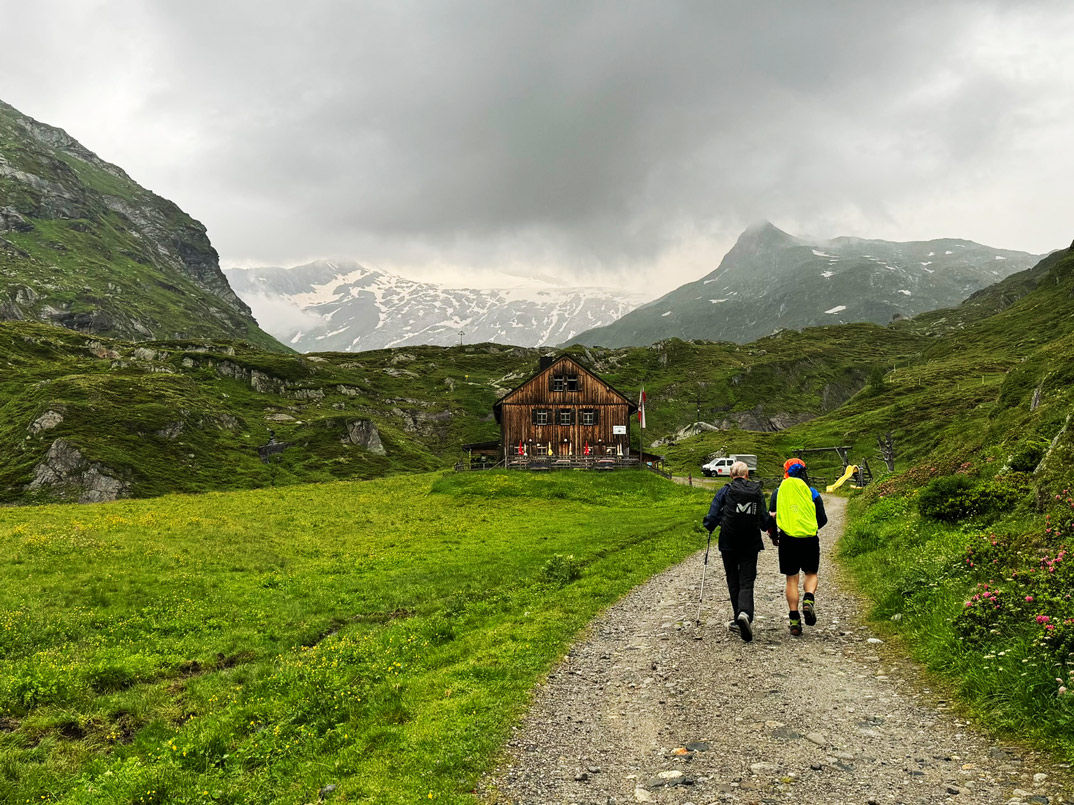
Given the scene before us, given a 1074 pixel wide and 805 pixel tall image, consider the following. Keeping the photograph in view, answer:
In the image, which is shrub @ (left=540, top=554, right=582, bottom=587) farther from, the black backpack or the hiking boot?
the black backpack

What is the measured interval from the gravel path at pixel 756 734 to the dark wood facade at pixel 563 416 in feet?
190

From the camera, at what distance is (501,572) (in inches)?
898

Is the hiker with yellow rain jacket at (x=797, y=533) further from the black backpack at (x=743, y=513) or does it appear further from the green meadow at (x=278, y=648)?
the green meadow at (x=278, y=648)

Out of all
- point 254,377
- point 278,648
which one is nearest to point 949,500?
point 278,648

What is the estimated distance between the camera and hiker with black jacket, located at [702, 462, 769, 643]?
1233cm

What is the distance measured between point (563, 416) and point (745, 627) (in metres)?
59.3

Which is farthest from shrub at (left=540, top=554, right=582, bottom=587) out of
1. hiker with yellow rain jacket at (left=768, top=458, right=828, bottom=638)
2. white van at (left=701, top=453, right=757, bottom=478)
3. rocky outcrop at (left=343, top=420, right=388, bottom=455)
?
rocky outcrop at (left=343, top=420, right=388, bottom=455)

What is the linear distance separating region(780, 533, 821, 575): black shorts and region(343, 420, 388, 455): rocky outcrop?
10519 cm

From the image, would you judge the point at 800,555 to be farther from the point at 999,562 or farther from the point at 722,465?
the point at 722,465

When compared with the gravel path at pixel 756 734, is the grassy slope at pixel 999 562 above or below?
above

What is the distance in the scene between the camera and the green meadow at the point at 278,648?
8953 millimetres

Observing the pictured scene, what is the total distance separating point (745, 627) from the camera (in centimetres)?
1195

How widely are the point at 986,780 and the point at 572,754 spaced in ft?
16.1

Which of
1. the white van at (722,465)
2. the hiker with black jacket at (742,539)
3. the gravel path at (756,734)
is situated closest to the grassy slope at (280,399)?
the white van at (722,465)
